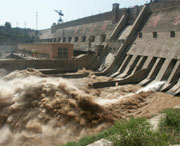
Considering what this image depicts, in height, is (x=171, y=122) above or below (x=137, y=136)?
below

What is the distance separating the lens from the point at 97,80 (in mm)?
18469

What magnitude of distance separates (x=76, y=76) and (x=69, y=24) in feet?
76.2

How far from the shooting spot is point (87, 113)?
10.5 m

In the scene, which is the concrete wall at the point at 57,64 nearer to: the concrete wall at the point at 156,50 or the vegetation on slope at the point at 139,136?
the concrete wall at the point at 156,50

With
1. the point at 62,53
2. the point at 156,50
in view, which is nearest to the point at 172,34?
the point at 156,50

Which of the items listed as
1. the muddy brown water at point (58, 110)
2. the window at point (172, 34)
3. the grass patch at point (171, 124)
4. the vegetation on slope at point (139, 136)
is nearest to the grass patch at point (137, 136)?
the vegetation on slope at point (139, 136)

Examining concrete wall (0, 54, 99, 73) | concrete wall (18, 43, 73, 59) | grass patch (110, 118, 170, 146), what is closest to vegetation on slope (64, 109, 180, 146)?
grass patch (110, 118, 170, 146)

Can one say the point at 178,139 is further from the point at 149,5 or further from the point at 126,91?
the point at 149,5

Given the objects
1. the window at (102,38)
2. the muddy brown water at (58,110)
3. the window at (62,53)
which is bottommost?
the muddy brown water at (58,110)

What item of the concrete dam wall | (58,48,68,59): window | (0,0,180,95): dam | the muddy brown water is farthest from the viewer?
(58,48,68,59): window

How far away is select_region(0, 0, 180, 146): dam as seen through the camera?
10078mm

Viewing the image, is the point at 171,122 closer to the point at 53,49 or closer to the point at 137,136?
the point at 137,136

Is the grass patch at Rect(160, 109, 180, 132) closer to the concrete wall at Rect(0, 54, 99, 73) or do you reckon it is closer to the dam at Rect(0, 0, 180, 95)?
the dam at Rect(0, 0, 180, 95)

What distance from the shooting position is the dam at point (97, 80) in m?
10.1
